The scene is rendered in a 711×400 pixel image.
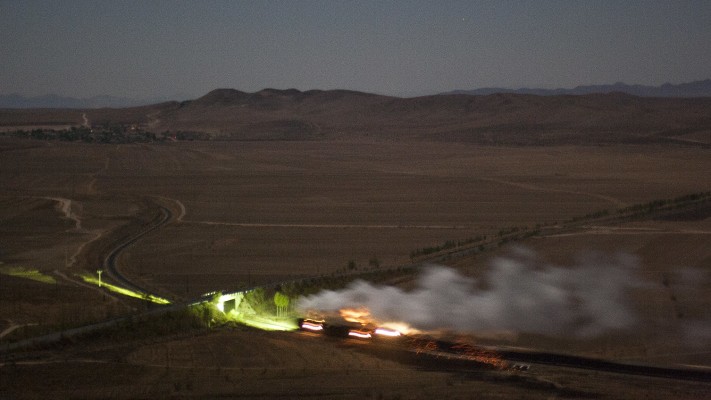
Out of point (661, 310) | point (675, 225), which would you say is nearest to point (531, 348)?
point (661, 310)

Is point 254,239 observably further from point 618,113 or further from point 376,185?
point 618,113

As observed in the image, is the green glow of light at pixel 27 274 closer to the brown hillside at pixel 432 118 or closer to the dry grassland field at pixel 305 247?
the dry grassland field at pixel 305 247

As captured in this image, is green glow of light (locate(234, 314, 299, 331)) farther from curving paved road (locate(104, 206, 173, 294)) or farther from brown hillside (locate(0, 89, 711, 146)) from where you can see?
brown hillside (locate(0, 89, 711, 146))

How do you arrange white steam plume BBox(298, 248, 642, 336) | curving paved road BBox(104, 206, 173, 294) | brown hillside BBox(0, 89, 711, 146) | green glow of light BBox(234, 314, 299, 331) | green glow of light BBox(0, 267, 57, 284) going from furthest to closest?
brown hillside BBox(0, 89, 711, 146) < curving paved road BBox(104, 206, 173, 294) < green glow of light BBox(0, 267, 57, 284) < white steam plume BBox(298, 248, 642, 336) < green glow of light BBox(234, 314, 299, 331)

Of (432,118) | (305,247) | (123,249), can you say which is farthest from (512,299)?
(432,118)

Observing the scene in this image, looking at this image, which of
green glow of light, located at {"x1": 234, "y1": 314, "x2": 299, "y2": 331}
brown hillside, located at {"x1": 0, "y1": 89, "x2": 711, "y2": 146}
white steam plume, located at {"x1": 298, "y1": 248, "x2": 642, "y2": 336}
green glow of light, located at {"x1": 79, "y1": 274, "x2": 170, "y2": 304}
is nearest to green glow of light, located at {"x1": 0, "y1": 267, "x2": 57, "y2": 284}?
green glow of light, located at {"x1": 79, "y1": 274, "x2": 170, "y2": 304}

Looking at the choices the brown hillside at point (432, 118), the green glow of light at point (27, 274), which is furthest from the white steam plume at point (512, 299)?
the brown hillside at point (432, 118)
